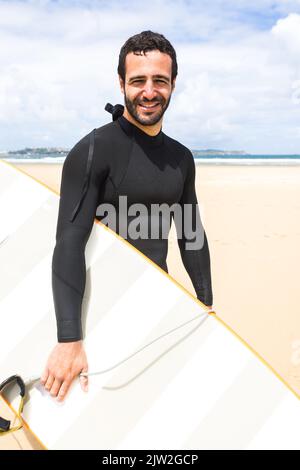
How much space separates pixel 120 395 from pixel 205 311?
0.50 meters

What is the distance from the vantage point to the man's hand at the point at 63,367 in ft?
5.21

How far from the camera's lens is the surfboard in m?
1.75

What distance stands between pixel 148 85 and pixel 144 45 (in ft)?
0.48

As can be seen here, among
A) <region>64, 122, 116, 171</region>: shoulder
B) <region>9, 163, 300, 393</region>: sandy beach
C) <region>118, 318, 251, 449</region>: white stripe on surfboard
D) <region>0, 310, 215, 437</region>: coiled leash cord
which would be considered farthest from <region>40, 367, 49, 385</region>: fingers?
<region>9, 163, 300, 393</region>: sandy beach

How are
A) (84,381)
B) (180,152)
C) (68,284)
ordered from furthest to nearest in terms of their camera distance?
(180,152), (84,381), (68,284)

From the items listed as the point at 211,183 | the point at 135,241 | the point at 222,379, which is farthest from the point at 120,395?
the point at 211,183

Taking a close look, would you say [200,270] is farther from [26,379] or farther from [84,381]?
[26,379]

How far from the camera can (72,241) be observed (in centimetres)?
161

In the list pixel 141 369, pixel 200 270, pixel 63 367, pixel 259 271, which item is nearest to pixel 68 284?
pixel 63 367

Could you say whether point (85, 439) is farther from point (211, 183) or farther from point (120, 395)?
point (211, 183)

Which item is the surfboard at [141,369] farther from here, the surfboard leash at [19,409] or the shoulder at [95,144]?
the shoulder at [95,144]

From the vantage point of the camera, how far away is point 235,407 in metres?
Answer: 1.80

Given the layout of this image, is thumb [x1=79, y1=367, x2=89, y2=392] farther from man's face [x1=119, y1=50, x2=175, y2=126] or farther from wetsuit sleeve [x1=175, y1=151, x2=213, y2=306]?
man's face [x1=119, y1=50, x2=175, y2=126]

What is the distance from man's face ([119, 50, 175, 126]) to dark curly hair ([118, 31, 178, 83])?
0.06ft
